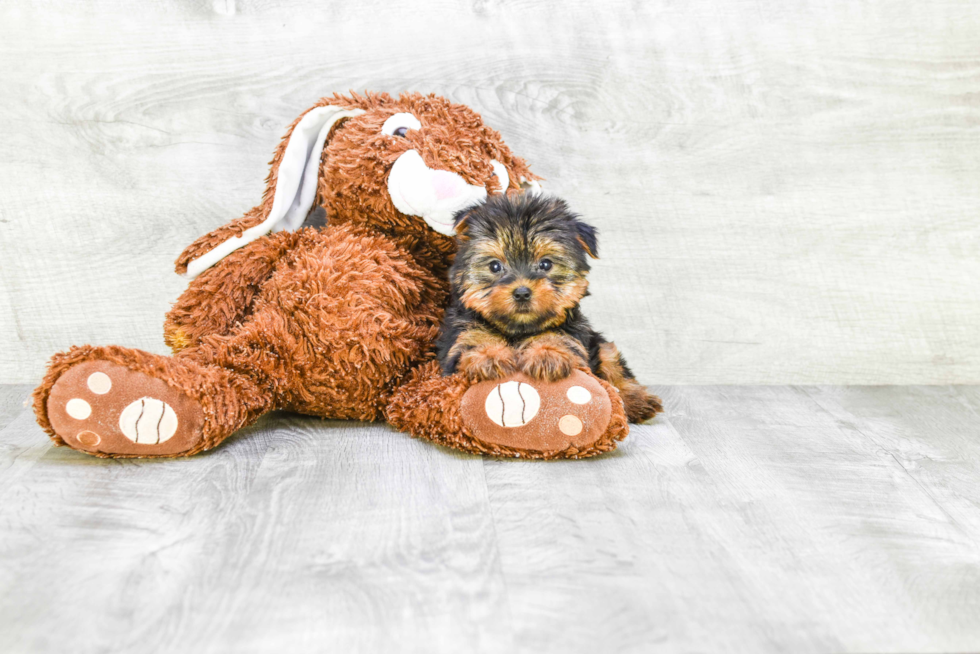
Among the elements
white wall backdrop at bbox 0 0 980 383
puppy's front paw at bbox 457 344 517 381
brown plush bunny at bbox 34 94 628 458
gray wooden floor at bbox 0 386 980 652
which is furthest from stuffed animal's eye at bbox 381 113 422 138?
gray wooden floor at bbox 0 386 980 652

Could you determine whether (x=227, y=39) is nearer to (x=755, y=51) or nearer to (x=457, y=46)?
(x=457, y=46)

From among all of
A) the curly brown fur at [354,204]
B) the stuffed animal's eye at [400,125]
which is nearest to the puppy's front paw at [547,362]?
the curly brown fur at [354,204]

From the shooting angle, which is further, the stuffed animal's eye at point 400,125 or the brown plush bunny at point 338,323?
the stuffed animal's eye at point 400,125

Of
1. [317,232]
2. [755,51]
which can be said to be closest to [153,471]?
[317,232]

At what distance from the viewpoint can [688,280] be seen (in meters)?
2.12

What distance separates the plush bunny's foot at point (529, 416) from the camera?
1438 mm

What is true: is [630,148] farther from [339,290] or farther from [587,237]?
[339,290]

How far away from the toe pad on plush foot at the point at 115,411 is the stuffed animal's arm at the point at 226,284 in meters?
0.28

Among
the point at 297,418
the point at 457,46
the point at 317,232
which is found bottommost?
the point at 297,418

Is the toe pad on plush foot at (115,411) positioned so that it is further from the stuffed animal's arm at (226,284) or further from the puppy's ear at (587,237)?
the puppy's ear at (587,237)

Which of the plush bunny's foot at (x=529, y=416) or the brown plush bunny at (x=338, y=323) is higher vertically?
the brown plush bunny at (x=338, y=323)

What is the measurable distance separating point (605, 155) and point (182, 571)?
1400 millimetres

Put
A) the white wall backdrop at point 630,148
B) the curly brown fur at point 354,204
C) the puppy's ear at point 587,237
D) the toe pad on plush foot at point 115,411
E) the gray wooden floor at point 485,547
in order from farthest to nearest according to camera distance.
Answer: the white wall backdrop at point 630,148 < the curly brown fur at point 354,204 < the puppy's ear at point 587,237 < the toe pad on plush foot at point 115,411 < the gray wooden floor at point 485,547

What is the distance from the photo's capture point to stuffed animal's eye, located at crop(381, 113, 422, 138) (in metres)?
1.65
